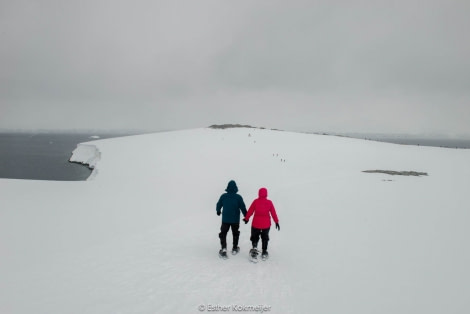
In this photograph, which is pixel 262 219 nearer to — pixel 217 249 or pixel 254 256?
pixel 254 256

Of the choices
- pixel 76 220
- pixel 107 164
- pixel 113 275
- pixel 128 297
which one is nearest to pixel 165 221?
pixel 76 220

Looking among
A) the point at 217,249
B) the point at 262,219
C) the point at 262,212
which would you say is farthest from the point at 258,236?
the point at 217,249

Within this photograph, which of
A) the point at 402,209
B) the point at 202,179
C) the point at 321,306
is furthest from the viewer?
the point at 202,179

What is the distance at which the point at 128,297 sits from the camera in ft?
17.8

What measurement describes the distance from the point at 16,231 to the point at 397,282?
11.4m

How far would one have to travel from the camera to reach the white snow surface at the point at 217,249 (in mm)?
5430

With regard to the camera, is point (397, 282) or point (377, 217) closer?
point (397, 282)

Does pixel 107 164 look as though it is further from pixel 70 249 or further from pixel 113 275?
pixel 113 275

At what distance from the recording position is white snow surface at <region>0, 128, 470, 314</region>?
5.43m

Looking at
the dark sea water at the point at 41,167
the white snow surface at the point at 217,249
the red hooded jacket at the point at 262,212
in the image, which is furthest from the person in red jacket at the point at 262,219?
the dark sea water at the point at 41,167

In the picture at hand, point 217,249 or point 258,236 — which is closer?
point 258,236

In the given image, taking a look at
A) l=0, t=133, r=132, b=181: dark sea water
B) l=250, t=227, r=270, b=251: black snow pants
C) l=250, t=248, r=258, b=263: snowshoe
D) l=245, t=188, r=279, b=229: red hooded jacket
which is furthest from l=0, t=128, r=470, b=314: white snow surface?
l=0, t=133, r=132, b=181: dark sea water

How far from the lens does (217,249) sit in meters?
8.20

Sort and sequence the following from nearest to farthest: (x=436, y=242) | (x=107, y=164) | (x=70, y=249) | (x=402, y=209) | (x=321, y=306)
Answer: (x=321, y=306) → (x=70, y=249) → (x=436, y=242) → (x=402, y=209) → (x=107, y=164)
